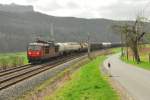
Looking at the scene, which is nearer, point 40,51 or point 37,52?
point 37,52

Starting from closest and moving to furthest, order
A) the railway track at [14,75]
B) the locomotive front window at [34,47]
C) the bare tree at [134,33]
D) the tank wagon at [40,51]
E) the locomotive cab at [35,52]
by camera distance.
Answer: the railway track at [14,75], the locomotive cab at [35,52], the tank wagon at [40,51], the locomotive front window at [34,47], the bare tree at [134,33]

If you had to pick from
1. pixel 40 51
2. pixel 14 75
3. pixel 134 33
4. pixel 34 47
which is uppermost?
pixel 134 33

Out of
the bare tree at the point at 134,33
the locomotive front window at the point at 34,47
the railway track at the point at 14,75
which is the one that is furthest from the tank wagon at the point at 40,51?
the bare tree at the point at 134,33

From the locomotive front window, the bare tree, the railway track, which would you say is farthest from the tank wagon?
the bare tree

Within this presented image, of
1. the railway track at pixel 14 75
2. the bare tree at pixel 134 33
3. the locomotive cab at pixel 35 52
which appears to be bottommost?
the railway track at pixel 14 75

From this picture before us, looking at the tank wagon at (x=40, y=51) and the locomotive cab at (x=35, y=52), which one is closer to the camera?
the locomotive cab at (x=35, y=52)

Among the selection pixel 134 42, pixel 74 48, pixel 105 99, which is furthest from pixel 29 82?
pixel 74 48

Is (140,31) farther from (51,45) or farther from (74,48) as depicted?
(74,48)

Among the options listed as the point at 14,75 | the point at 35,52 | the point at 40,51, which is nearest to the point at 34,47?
the point at 35,52

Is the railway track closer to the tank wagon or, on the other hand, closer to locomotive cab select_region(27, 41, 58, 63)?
locomotive cab select_region(27, 41, 58, 63)

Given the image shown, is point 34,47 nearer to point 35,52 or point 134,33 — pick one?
point 35,52

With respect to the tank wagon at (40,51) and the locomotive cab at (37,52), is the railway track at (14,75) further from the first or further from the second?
the tank wagon at (40,51)

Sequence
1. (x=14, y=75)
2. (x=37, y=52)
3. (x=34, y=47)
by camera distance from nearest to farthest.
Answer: (x=14, y=75)
(x=37, y=52)
(x=34, y=47)

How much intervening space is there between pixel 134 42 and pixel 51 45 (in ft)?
44.4
